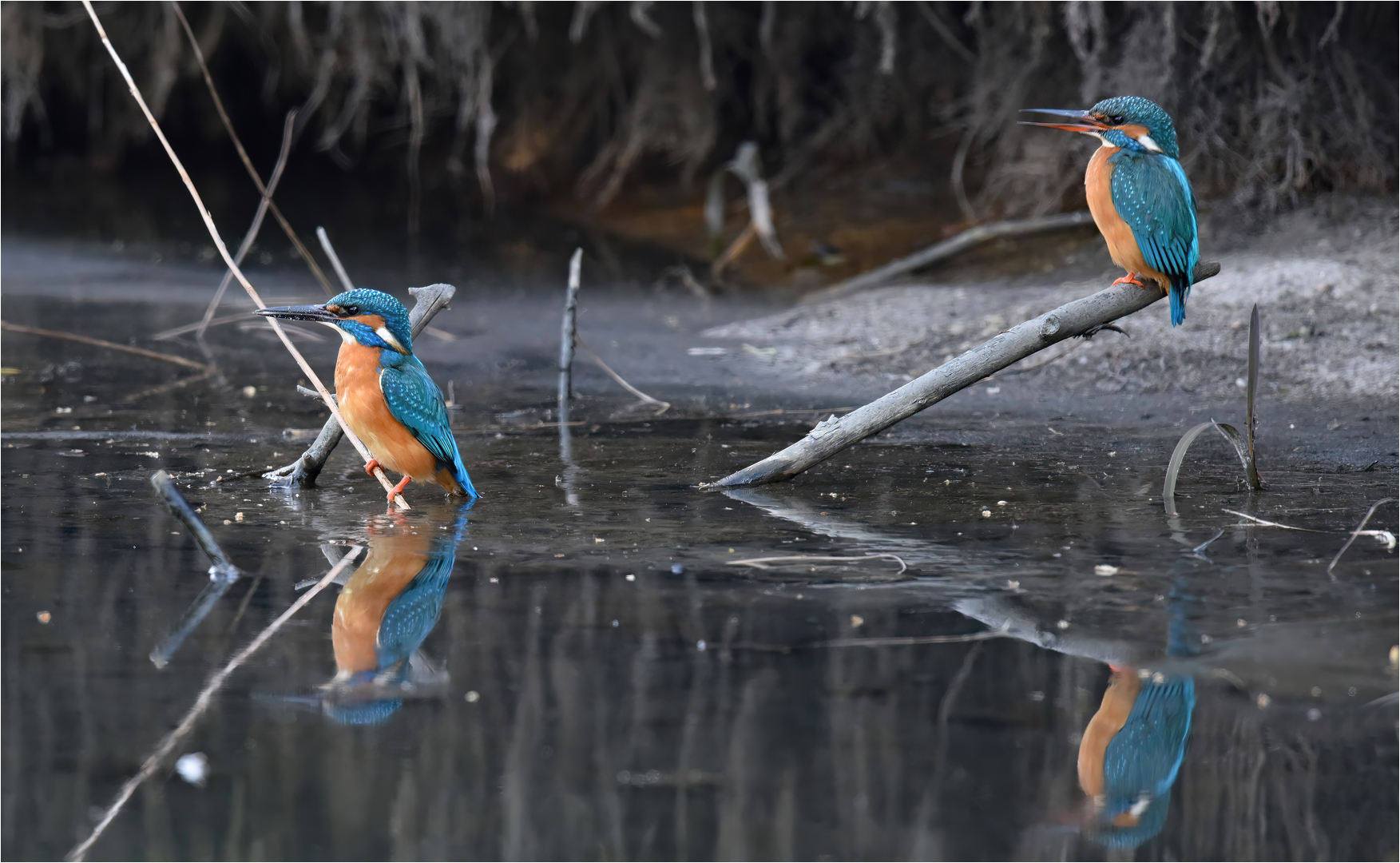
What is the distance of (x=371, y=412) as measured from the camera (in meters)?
4.15

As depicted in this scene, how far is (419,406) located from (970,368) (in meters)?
1.67

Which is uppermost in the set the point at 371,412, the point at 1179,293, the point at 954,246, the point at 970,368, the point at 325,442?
the point at 954,246

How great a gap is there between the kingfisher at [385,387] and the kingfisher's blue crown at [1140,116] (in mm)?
2318

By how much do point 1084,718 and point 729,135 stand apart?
10.4 m

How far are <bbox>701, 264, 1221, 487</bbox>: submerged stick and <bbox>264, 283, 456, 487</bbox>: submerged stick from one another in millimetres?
1290

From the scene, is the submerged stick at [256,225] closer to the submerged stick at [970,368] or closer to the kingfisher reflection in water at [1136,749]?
the submerged stick at [970,368]

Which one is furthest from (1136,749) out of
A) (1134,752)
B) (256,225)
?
(256,225)

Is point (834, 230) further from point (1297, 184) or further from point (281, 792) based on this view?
point (281, 792)

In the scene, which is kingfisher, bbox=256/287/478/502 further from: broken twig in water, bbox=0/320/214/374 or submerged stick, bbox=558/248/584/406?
broken twig in water, bbox=0/320/214/374

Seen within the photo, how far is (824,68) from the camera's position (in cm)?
1237

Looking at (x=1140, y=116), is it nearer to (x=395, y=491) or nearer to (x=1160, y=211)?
(x=1160, y=211)

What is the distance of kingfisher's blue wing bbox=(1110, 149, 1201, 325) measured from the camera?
4.34m

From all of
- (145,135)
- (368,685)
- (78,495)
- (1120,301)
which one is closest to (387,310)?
(78,495)

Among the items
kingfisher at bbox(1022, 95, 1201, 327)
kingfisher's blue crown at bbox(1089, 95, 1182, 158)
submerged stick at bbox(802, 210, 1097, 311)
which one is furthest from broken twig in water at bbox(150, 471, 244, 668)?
submerged stick at bbox(802, 210, 1097, 311)
